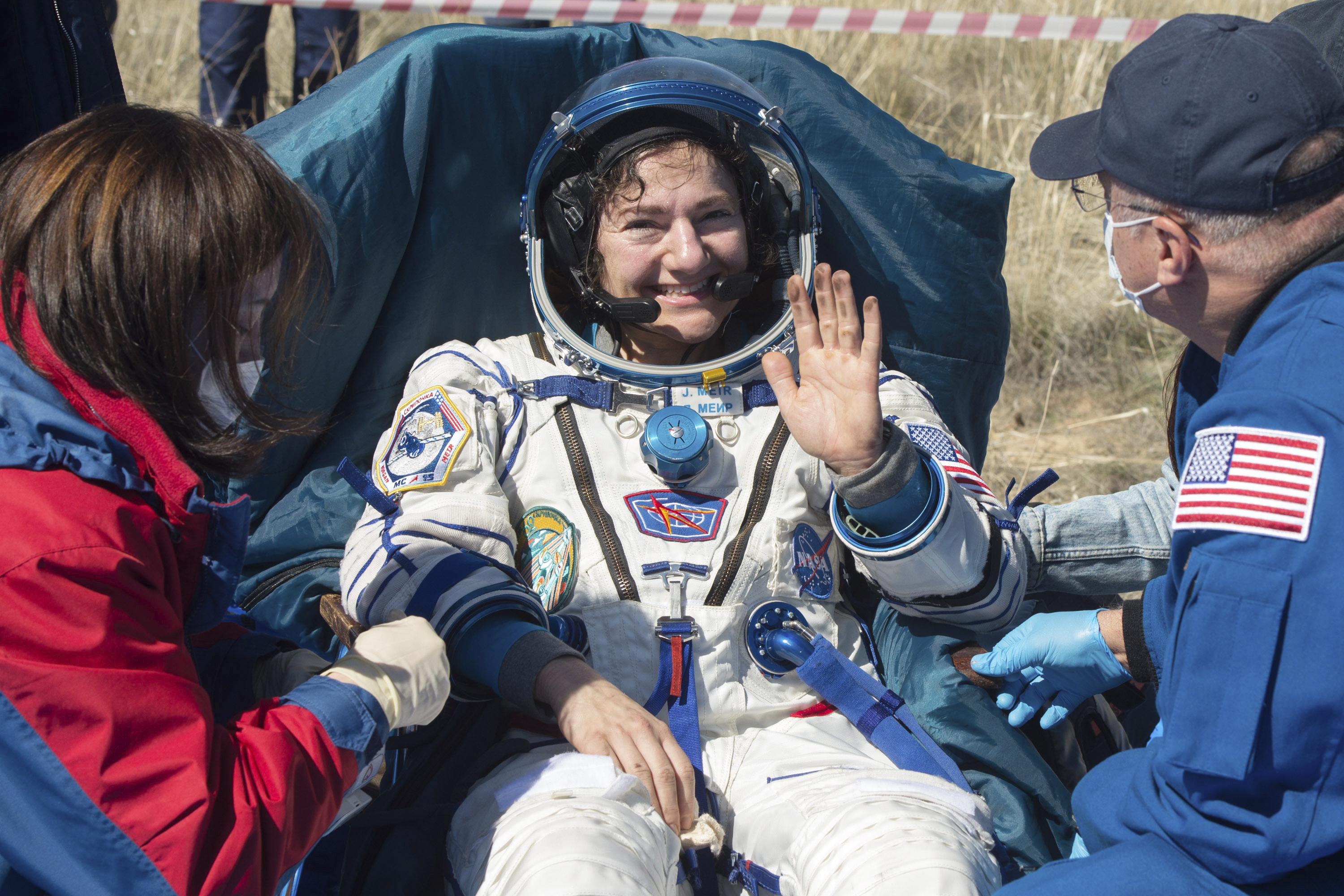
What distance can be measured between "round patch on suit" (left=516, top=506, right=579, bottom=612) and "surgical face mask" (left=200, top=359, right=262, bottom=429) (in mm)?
743

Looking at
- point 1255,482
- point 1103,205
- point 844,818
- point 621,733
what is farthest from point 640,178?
point 1255,482

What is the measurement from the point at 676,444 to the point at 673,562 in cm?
23

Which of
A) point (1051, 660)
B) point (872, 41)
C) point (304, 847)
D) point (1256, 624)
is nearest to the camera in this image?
point (1256, 624)

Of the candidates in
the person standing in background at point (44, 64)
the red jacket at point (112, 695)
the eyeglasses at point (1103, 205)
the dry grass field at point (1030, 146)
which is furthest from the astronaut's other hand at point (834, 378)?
the dry grass field at point (1030, 146)

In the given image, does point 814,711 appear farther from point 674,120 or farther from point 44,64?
point 44,64

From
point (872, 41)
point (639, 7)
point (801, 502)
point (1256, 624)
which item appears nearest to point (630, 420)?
point (801, 502)

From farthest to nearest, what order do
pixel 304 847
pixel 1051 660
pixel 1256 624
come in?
pixel 1051 660 → pixel 304 847 → pixel 1256 624

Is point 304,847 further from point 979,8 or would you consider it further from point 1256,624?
point 979,8

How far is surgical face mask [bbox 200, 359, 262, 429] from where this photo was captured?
143cm

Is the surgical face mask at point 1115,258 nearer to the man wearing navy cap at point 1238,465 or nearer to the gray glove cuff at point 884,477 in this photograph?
the man wearing navy cap at point 1238,465

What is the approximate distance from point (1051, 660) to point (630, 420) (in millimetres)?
930

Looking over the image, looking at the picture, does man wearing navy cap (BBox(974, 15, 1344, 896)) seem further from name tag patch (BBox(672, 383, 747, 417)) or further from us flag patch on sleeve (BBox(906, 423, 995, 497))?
name tag patch (BBox(672, 383, 747, 417))

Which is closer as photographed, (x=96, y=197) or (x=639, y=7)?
(x=96, y=197)

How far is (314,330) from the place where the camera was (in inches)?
95.9
